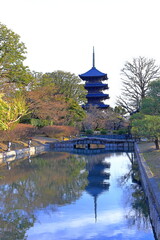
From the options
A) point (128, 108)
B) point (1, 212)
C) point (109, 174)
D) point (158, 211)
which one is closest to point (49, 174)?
point (109, 174)

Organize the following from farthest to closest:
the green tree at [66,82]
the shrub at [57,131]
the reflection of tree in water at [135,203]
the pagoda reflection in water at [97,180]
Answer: the green tree at [66,82] → the shrub at [57,131] → the pagoda reflection in water at [97,180] → the reflection of tree in water at [135,203]

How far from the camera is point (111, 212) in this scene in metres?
8.84

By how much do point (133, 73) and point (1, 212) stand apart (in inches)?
1197

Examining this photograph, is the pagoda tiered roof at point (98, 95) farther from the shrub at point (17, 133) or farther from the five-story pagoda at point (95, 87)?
the shrub at point (17, 133)

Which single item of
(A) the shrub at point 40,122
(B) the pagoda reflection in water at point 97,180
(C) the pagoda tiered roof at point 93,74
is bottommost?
(B) the pagoda reflection in water at point 97,180

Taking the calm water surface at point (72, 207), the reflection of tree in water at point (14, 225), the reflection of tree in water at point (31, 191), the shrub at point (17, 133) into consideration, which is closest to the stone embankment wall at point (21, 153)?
the shrub at point (17, 133)

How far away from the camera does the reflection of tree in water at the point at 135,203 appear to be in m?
7.90

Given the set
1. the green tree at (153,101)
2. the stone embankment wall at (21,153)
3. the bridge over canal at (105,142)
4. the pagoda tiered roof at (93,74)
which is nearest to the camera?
the stone embankment wall at (21,153)

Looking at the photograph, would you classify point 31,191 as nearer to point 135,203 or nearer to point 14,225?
point 14,225

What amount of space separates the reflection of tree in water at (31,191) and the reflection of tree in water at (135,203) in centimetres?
184

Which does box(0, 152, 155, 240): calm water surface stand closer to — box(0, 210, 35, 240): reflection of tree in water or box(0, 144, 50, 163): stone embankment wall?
box(0, 210, 35, 240): reflection of tree in water

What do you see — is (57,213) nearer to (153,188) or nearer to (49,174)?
(153,188)

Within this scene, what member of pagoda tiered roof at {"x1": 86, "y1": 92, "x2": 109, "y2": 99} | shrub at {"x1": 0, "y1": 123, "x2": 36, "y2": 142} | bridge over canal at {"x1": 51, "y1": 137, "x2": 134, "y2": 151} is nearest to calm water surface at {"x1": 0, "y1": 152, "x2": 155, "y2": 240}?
shrub at {"x1": 0, "y1": 123, "x2": 36, "y2": 142}

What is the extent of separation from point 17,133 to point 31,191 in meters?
15.8
